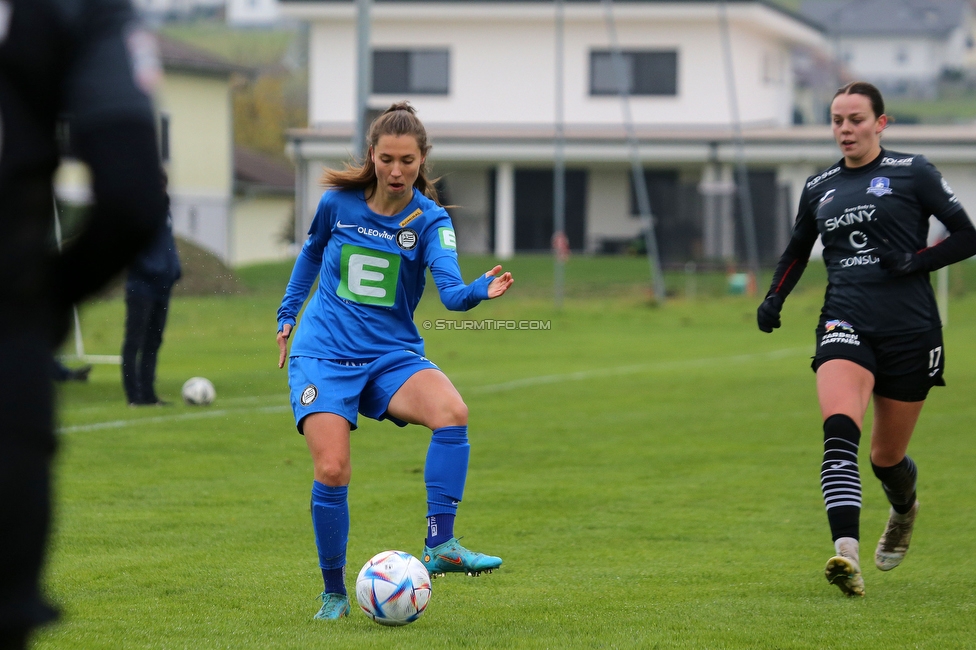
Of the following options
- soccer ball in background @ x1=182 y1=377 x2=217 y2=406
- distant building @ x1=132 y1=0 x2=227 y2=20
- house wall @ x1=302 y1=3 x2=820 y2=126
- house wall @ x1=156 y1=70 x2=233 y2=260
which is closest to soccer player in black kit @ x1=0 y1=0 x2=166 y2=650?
soccer ball in background @ x1=182 y1=377 x2=217 y2=406

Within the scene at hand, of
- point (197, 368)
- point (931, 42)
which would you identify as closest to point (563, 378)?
point (197, 368)

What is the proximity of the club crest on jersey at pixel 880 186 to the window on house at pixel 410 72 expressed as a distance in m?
41.0

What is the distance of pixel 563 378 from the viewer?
16.6 metres

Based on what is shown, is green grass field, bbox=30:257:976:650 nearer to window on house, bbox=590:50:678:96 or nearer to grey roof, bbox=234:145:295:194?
window on house, bbox=590:50:678:96

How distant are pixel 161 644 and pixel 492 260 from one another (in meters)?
36.4

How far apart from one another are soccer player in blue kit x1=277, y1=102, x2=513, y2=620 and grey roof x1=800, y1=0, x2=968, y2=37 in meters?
122

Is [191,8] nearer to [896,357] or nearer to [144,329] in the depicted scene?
[144,329]

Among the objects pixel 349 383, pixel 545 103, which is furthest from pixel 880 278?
pixel 545 103

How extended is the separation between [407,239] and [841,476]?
2.19m

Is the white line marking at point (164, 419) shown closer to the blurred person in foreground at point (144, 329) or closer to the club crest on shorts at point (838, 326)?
the blurred person in foreground at point (144, 329)

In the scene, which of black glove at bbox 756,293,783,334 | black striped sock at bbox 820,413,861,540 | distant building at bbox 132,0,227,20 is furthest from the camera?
distant building at bbox 132,0,227,20

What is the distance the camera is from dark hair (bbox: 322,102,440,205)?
17.3 feet

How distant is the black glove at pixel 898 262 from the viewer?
19.6 ft

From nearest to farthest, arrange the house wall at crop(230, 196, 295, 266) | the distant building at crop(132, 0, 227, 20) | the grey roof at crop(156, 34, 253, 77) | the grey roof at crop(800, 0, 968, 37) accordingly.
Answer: the grey roof at crop(156, 34, 253, 77)
the house wall at crop(230, 196, 295, 266)
the distant building at crop(132, 0, 227, 20)
the grey roof at crop(800, 0, 968, 37)
